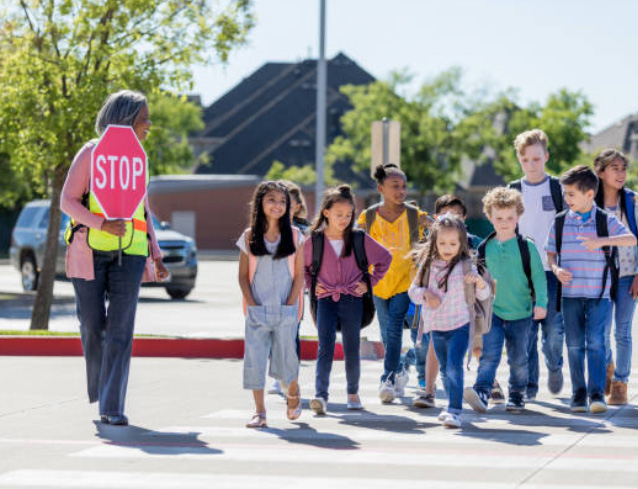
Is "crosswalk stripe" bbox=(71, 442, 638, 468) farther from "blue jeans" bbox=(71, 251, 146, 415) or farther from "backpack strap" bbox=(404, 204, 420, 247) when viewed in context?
"backpack strap" bbox=(404, 204, 420, 247)

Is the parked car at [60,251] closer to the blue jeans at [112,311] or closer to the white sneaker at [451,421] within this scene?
the blue jeans at [112,311]

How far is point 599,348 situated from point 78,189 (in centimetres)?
370

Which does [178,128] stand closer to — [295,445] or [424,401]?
[424,401]

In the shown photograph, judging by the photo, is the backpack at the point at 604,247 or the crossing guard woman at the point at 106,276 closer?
the crossing guard woman at the point at 106,276

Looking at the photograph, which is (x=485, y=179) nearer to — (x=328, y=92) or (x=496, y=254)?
(x=328, y=92)

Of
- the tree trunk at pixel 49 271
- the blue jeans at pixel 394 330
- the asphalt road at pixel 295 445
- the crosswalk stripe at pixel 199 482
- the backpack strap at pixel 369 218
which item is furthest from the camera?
the tree trunk at pixel 49 271

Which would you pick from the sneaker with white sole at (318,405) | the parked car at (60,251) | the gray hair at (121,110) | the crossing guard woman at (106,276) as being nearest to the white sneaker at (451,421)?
the sneaker with white sole at (318,405)

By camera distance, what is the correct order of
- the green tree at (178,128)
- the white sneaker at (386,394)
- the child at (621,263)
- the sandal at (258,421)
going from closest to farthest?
1. the sandal at (258,421)
2. the child at (621,263)
3. the white sneaker at (386,394)
4. the green tree at (178,128)

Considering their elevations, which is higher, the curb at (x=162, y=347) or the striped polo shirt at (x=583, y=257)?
the striped polo shirt at (x=583, y=257)

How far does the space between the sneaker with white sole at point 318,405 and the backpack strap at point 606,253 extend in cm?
203

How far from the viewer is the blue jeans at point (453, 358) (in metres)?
8.30

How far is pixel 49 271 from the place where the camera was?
1641 centimetres

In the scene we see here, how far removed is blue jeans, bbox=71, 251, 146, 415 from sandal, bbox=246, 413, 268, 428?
82cm

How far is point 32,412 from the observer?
29.2 feet
